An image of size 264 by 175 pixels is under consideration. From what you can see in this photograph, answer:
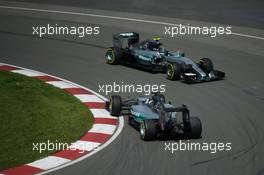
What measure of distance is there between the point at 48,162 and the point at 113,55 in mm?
9353

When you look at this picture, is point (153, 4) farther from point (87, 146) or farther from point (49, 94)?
point (87, 146)

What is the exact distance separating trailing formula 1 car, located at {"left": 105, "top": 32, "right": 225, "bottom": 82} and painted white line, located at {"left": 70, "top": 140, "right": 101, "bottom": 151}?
617 centimetres

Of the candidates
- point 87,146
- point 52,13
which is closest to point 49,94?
point 87,146

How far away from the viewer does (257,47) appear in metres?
25.2

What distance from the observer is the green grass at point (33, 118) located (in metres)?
13.9

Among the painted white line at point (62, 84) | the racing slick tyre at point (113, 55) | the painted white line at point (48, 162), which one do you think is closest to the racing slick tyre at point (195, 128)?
the painted white line at point (48, 162)

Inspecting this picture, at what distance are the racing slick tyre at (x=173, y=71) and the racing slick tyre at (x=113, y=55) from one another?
2.44m

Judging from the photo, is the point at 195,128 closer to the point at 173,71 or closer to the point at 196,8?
the point at 173,71

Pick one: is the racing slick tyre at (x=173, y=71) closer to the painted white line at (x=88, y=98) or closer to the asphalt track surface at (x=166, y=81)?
the asphalt track surface at (x=166, y=81)

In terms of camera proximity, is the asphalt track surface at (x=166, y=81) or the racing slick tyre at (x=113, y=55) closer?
the asphalt track surface at (x=166, y=81)

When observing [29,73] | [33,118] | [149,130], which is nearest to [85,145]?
[149,130]

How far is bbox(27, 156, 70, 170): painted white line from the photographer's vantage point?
1309cm

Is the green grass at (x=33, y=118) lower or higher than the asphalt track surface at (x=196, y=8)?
lower

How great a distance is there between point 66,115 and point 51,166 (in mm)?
3493
